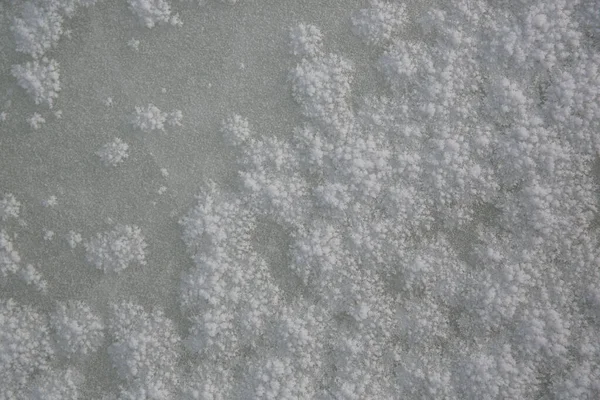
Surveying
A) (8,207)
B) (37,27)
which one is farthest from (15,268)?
(37,27)

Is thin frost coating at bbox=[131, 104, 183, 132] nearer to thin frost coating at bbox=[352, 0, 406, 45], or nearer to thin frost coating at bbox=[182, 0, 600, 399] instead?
thin frost coating at bbox=[182, 0, 600, 399]

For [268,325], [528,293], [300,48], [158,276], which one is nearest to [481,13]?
[300,48]

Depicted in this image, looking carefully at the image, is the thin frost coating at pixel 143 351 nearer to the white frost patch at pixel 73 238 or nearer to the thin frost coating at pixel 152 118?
the white frost patch at pixel 73 238

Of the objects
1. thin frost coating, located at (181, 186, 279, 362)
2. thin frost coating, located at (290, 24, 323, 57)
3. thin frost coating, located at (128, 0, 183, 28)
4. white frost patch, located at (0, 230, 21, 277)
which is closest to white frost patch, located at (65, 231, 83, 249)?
white frost patch, located at (0, 230, 21, 277)

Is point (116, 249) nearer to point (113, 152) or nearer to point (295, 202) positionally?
point (113, 152)

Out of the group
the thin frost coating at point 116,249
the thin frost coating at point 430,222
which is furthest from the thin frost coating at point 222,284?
the thin frost coating at point 116,249

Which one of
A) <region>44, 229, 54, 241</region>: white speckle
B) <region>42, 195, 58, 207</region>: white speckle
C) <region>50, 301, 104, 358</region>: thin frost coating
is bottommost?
<region>50, 301, 104, 358</region>: thin frost coating
